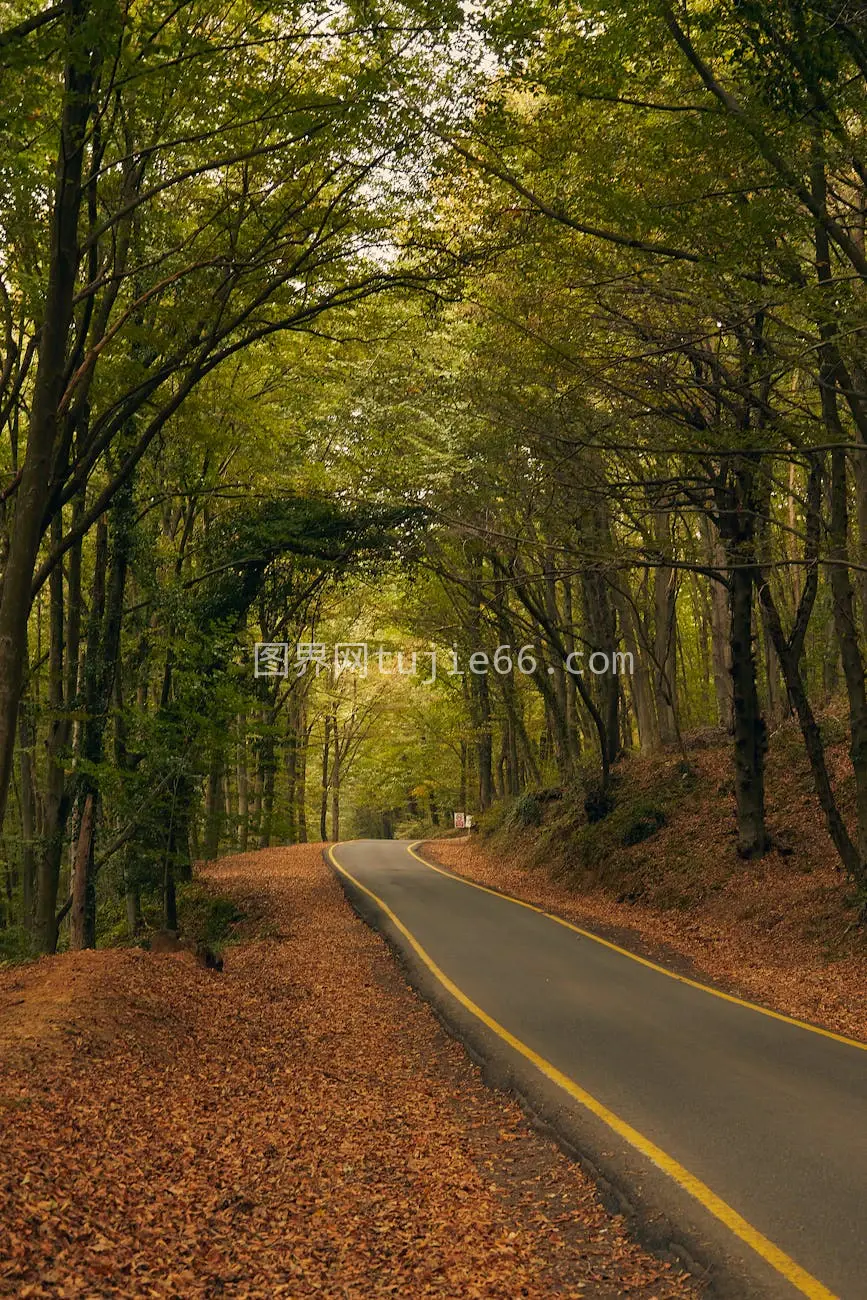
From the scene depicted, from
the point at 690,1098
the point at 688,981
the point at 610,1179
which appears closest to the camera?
the point at 610,1179

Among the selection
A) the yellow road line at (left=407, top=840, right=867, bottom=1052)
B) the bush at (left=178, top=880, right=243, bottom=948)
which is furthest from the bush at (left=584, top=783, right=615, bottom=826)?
the bush at (left=178, top=880, right=243, bottom=948)

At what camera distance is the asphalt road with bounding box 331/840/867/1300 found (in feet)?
16.3

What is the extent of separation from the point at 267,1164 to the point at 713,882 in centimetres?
1294

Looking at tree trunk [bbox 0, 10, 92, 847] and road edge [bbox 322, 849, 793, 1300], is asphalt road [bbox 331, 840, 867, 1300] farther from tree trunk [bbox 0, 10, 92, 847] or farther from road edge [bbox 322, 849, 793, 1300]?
tree trunk [bbox 0, 10, 92, 847]

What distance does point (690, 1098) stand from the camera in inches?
289

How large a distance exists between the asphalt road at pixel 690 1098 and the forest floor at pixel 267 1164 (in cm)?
33

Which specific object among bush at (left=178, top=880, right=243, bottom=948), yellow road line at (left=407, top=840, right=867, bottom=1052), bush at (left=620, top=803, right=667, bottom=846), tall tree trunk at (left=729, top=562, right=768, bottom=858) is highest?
tall tree trunk at (left=729, top=562, right=768, bottom=858)

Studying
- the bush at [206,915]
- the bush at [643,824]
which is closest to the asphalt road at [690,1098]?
the bush at [206,915]

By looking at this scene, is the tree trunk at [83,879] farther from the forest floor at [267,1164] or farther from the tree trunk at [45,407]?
the tree trunk at [45,407]

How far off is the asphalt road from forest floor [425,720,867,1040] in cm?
133

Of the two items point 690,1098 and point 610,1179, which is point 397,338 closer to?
point 690,1098

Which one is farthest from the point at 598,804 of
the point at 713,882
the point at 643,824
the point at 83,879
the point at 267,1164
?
the point at 267,1164

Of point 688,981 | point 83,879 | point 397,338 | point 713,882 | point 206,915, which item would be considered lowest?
point 206,915

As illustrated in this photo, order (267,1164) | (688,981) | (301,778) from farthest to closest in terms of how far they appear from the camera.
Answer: (301,778) → (688,981) → (267,1164)
